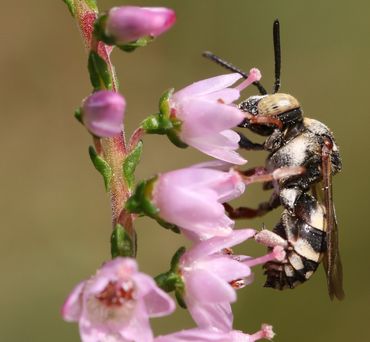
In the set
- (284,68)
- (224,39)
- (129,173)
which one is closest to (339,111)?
(284,68)

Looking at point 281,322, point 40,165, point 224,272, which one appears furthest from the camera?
point 40,165

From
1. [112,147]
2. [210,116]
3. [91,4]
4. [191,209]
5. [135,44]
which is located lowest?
[191,209]

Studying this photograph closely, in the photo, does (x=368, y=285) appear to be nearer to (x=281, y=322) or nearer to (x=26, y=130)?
(x=281, y=322)

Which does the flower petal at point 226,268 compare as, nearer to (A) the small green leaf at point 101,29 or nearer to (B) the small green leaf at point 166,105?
(B) the small green leaf at point 166,105

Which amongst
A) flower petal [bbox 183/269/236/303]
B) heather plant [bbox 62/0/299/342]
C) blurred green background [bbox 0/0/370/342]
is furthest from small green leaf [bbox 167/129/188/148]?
blurred green background [bbox 0/0/370/342]

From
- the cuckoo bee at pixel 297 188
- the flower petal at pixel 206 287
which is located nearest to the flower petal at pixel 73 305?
the flower petal at pixel 206 287

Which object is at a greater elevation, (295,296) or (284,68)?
(284,68)

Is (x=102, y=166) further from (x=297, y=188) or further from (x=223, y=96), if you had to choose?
(x=297, y=188)

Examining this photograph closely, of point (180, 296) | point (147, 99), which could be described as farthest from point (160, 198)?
point (147, 99)
